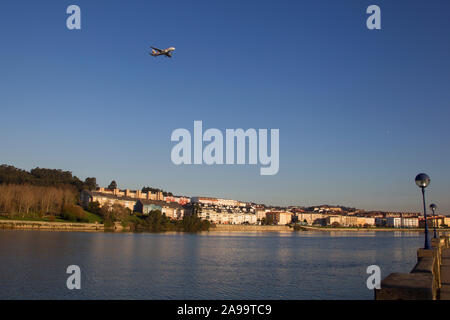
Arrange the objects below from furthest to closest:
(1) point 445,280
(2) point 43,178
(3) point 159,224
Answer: (2) point 43,178, (3) point 159,224, (1) point 445,280

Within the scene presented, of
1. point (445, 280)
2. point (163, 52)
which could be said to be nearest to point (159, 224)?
point (163, 52)

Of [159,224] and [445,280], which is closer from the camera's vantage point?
[445,280]

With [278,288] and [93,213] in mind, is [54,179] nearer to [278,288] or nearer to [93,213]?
[93,213]

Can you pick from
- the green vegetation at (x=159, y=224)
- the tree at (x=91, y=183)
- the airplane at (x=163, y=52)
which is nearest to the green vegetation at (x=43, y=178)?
the tree at (x=91, y=183)

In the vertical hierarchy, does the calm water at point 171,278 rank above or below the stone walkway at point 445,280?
below

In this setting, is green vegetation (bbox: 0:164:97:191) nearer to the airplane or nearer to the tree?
the tree

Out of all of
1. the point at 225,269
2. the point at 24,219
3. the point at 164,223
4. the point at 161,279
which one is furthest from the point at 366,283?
the point at 164,223

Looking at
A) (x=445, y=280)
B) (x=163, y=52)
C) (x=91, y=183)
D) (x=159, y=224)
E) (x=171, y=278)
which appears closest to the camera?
(x=445, y=280)

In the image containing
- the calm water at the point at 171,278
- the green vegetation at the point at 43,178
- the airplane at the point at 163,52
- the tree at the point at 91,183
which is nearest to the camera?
the calm water at the point at 171,278

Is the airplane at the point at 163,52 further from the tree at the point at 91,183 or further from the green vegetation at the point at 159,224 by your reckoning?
the tree at the point at 91,183

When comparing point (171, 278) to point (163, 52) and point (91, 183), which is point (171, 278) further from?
point (91, 183)
